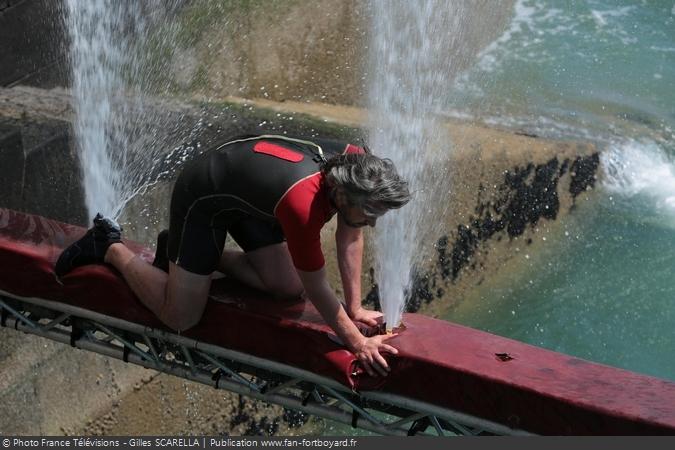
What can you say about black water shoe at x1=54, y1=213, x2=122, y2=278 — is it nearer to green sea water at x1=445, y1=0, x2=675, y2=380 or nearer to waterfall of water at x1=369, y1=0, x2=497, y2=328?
waterfall of water at x1=369, y1=0, x2=497, y2=328

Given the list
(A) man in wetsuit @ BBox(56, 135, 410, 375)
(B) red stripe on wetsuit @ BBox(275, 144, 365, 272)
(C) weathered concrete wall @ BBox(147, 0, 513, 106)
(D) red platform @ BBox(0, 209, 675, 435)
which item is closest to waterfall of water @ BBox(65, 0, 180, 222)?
(C) weathered concrete wall @ BBox(147, 0, 513, 106)

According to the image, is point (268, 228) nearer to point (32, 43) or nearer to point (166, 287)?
point (166, 287)

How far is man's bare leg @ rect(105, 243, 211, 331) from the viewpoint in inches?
176

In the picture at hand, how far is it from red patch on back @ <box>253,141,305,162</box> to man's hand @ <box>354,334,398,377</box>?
2.45 ft

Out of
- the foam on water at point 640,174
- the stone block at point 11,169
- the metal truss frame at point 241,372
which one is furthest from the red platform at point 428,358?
the foam on water at point 640,174

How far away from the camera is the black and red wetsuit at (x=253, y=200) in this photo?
4.04m

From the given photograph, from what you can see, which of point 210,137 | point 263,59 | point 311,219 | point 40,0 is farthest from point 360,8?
point 311,219

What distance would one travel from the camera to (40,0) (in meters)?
7.05

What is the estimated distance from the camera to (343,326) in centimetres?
415

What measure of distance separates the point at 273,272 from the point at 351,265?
15.9 inches

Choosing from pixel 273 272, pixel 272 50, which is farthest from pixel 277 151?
pixel 272 50

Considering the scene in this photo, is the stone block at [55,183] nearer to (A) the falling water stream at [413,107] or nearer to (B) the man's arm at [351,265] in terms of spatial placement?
(A) the falling water stream at [413,107]

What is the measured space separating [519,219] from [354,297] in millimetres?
4127

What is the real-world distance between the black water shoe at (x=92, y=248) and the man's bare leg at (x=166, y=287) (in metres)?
0.05
